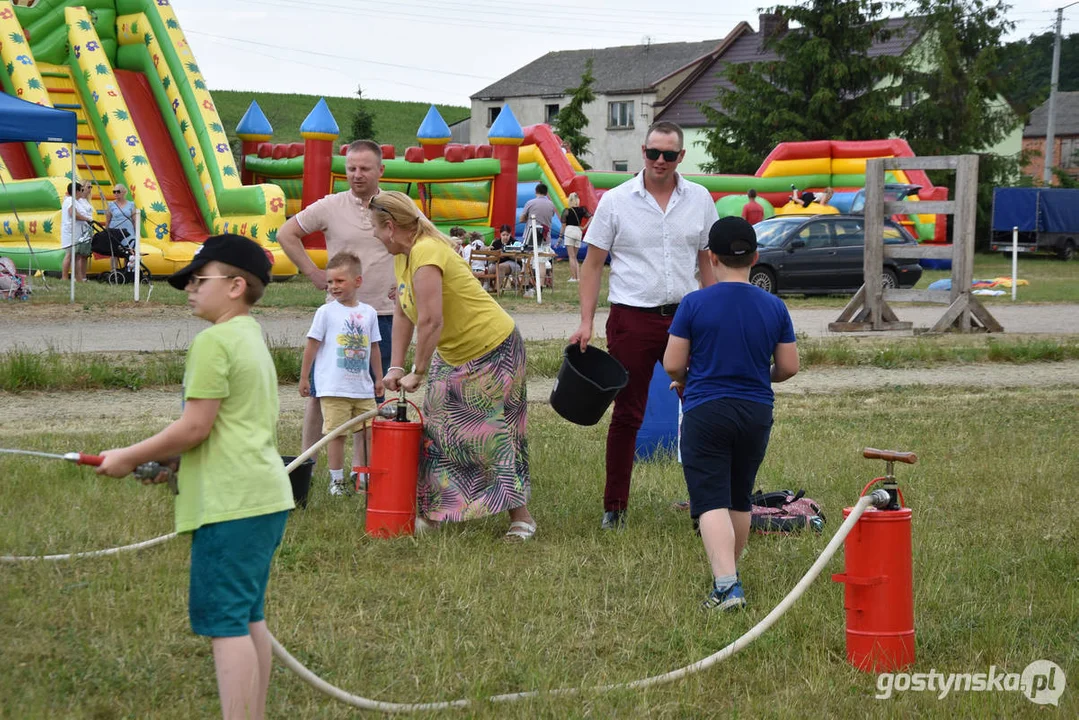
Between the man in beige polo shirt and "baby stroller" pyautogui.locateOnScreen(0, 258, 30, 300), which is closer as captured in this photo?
the man in beige polo shirt

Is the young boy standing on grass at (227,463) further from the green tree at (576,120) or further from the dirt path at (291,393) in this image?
the green tree at (576,120)

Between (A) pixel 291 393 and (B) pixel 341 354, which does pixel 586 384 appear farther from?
(A) pixel 291 393

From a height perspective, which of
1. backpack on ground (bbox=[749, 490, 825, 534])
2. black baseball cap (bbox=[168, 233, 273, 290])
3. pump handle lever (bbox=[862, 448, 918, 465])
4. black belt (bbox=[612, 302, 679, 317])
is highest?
black baseball cap (bbox=[168, 233, 273, 290])

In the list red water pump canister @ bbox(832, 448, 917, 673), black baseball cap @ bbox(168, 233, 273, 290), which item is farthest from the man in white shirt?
black baseball cap @ bbox(168, 233, 273, 290)

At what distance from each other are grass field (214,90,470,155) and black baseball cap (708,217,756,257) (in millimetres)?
69048

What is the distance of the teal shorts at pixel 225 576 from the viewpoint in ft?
11.7

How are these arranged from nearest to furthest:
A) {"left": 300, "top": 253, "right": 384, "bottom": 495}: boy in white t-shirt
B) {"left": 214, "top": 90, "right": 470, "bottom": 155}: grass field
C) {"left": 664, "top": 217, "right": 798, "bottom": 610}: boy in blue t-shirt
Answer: {"left": 664, "top": 217, "right": 798, "bottom": 610}: boy in blue t-shirt < {"left": 300, "top": 253, "right": 384, "bottom": 495}: boy in white t-shirt < {"left": 214, "top": 90, "right": 470, "bottom": 155}: grass field

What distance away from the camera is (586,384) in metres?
6.34

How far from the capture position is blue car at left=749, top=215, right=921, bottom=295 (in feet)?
79.0

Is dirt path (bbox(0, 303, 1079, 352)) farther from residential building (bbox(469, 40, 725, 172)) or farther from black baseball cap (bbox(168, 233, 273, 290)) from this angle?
residential building (bbox(469, 40, 725, 172))

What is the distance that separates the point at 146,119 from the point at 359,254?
1892 cm

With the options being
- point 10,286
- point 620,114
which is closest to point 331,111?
point 620,114

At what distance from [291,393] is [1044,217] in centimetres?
3903

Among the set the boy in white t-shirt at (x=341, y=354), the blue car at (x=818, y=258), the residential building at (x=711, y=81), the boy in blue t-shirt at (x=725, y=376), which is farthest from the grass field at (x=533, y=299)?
the residential building at (x=711, y=81)
